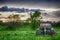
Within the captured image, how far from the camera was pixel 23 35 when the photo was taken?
2.05 meters

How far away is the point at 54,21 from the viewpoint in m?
2.08

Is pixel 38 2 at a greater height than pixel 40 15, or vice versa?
pixel 38 2

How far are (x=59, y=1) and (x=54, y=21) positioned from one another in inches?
11.0

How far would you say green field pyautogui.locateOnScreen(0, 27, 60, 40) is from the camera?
2.03 m

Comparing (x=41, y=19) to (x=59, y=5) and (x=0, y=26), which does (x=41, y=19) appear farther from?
(x=0, y=26)

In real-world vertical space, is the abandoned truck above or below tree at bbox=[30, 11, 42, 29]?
below

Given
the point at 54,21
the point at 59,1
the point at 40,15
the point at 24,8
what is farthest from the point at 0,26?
the point at 59,1

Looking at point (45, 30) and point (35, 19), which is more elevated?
point (35, 19)

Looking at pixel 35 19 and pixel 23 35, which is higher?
pixel 35 19

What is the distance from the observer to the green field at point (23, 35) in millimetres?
2033

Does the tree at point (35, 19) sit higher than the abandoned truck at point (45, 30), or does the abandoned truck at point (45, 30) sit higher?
the tree at point (35, 19)

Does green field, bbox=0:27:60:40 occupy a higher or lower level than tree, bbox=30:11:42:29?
lower

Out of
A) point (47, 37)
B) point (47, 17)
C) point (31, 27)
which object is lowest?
point (47, 37)

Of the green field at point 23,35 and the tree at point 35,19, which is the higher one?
the tree at point 35,19
